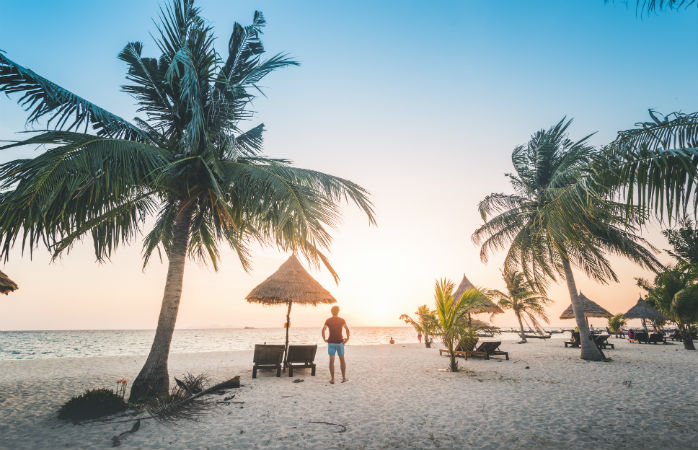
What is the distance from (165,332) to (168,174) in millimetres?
2729

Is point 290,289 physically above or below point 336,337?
above

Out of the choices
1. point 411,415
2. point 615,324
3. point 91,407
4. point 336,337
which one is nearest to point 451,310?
point 336,337

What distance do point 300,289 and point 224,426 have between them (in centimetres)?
557

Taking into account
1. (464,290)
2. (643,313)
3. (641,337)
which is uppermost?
(464,290)

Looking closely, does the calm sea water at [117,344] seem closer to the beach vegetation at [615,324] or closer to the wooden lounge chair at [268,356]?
the beach vegetation at [615,324]

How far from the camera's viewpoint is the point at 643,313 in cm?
2231

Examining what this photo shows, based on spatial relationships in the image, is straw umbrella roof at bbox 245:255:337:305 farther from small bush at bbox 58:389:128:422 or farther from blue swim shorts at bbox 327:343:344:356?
small bush at bbox 58:389:128:422

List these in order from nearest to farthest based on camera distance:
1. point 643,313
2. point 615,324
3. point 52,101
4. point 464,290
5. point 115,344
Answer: point 52,101, point 464,290, point 643,313, point 615,324, point 115,344

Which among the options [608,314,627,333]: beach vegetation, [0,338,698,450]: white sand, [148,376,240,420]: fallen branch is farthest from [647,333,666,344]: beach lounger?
[148,376,240,420]: fallen branch

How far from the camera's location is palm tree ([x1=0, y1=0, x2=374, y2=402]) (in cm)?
387

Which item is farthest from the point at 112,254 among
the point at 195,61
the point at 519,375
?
the point at 519,375

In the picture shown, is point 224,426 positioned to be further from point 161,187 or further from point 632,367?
point 632,367

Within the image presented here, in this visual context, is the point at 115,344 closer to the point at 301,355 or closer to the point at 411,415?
the point at 301,355

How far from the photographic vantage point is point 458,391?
6.05 meters
